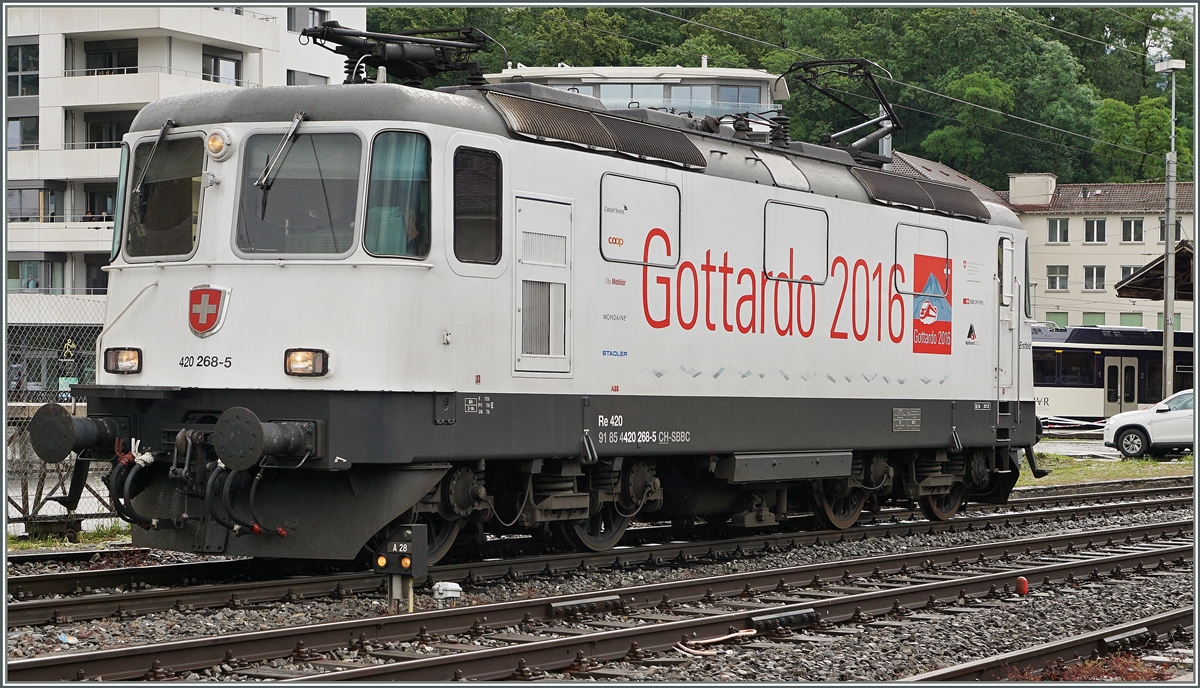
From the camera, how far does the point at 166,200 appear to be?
35.4 ft

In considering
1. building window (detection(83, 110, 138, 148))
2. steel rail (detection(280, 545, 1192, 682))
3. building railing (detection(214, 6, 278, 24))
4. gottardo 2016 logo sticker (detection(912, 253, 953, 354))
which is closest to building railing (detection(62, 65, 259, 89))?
building window (detection(83, 110, 138, 148))

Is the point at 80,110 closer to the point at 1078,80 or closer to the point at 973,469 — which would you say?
the point at 973,469

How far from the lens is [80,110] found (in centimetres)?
4459

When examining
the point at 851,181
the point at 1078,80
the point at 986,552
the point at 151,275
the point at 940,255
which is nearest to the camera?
the point at 151,275

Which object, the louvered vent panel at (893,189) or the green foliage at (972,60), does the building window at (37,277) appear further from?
the louvered vent panel at (893,189)

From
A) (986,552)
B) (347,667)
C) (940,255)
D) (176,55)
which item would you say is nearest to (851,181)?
(940,255)

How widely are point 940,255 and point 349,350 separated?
27.3 feet

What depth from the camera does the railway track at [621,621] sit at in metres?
7.77

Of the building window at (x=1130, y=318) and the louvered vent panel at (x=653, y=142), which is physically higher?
the building window at (x=1130, y=318)

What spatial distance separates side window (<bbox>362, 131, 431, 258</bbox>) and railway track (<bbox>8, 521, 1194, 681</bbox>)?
262 cm

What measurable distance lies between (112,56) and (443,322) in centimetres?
3780

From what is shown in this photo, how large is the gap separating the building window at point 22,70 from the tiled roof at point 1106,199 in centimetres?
4889

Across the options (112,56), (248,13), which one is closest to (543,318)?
(112,56)

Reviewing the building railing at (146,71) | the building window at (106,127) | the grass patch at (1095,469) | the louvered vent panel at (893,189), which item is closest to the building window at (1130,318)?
the grass patch at (1095,469)
